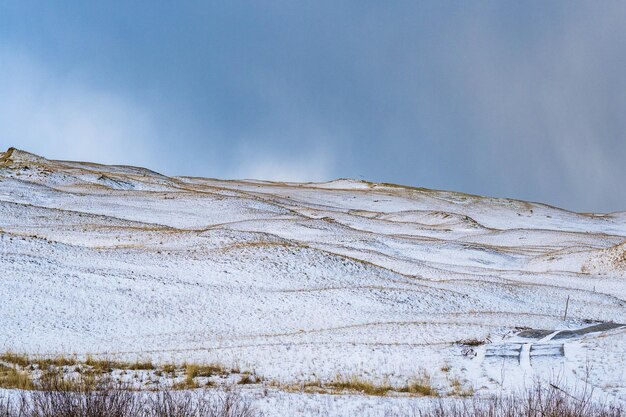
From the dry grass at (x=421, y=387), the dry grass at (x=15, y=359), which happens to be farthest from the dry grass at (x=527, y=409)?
the dry grass at (x=15, y=359)

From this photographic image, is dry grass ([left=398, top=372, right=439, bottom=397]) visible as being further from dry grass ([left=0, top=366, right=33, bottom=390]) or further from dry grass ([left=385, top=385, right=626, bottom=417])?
dry grass ([left=0, top=366, right=33, bottom=390])

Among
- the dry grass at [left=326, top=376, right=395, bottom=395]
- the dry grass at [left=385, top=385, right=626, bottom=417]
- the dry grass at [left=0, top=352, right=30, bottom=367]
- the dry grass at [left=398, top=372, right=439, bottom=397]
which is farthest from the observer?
the dry grass at [left=0, top=352, right=30, bottom=367]

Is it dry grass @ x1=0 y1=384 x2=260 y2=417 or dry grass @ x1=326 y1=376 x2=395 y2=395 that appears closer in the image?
dry grass @ x1=0 y1=384 x2=260 y2=417

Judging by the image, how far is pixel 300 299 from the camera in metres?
38.1

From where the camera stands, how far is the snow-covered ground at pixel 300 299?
80.5 ft

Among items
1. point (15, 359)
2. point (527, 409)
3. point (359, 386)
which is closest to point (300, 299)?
point (359, 386)

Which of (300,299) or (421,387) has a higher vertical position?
(300,299)

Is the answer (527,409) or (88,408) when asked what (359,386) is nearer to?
(527,409)

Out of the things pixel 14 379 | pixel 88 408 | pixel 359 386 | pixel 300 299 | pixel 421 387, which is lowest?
pixel 14 379

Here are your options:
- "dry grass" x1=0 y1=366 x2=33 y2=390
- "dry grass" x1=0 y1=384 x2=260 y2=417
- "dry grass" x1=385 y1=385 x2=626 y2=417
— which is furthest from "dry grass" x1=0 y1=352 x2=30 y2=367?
"dry grass" x1=385 y1=385 x2=626 y2=417

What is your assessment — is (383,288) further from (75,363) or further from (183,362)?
(75,363)

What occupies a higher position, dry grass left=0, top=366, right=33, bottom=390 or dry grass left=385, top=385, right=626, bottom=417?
dry grass left=385, top=385, right=626, bottom=417

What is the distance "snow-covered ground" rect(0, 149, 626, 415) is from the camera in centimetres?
2455

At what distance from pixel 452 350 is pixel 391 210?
94.0 meters
